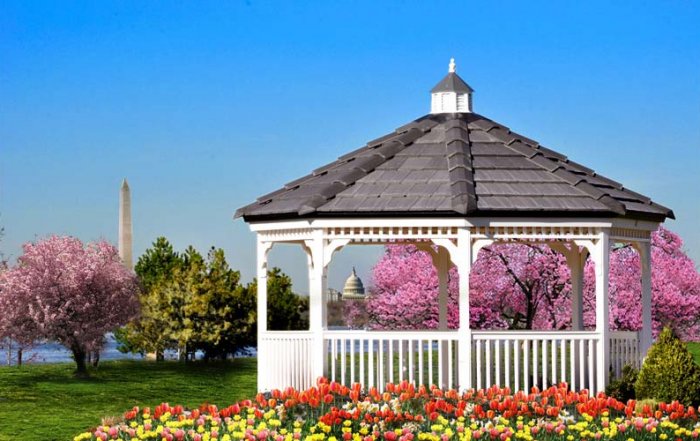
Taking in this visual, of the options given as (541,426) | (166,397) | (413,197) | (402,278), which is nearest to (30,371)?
(166,397)

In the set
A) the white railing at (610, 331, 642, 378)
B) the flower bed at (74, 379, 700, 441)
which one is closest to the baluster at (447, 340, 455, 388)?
the flower bed at (74, 379, 700, 441)

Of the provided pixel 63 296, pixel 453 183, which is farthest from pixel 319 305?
pixel 63 296

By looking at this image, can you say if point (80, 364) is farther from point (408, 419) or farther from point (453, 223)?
point (408, 419)

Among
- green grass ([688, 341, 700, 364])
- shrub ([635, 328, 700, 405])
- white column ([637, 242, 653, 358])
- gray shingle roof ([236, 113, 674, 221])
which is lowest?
green grass ([688, 341, 700, 364])

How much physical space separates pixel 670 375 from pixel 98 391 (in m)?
15.9

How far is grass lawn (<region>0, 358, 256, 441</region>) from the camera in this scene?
2239 centimetres

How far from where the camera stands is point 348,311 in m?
35.2

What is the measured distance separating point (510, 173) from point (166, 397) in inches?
502

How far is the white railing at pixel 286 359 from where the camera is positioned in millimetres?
17094

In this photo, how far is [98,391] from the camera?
2841cm

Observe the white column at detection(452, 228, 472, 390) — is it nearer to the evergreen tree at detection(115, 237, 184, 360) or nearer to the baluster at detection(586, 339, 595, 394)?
the baluster at detection(586, 339, 595, 394)

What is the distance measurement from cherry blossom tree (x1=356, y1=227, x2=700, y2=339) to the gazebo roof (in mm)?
9289

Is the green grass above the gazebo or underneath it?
underneath

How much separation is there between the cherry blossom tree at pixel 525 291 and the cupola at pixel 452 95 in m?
9.08
